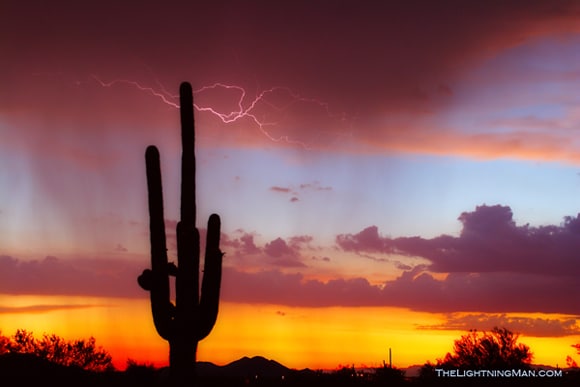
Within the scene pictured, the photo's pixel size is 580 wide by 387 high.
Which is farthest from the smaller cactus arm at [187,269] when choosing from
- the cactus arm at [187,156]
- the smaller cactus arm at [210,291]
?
the cactus arm at [187,156]

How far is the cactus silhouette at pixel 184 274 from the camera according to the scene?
76.7 feet

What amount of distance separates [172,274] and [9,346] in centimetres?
4049

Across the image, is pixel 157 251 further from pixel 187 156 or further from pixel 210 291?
pixel 187 156

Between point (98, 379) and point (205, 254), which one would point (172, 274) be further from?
point (98, 379)

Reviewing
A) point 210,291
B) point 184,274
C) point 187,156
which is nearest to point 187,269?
point 184,274

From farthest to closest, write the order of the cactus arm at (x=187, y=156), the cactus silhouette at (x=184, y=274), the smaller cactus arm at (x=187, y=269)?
the cactus arm at (x=187, y=156) → the smaller cactus arm at (x=187, y=269) → the cactus silhouette at (x=184, y=274)

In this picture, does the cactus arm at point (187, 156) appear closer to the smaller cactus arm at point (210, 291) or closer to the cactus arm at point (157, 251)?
the cactus arm at point (157, 251)

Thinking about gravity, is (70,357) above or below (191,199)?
below

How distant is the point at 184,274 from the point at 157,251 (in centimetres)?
98

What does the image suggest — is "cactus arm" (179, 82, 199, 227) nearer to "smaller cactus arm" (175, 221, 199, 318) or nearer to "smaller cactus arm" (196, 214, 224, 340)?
"smaller cactus arm" (175, 221, 199, 318)

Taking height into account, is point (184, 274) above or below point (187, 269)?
below

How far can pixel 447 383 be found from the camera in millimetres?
38594

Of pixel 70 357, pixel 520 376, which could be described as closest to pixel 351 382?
pixel 520 376

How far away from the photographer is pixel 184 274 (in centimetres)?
2356
